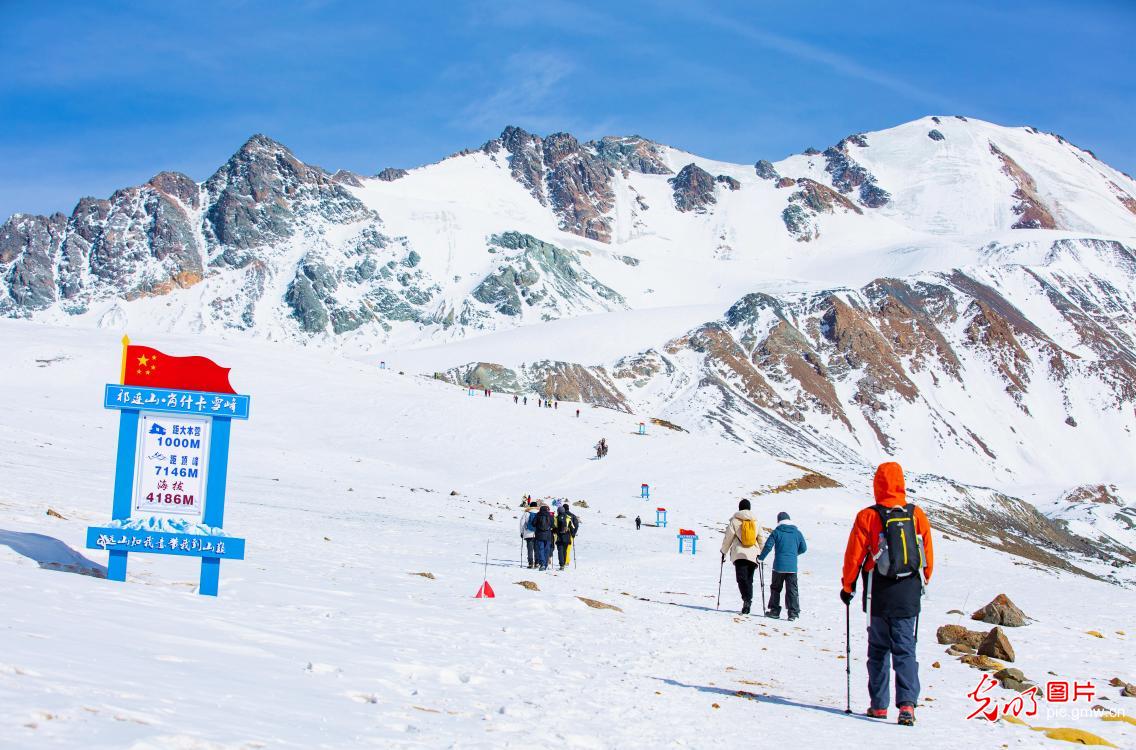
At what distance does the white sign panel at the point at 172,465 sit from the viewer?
12.0 meters

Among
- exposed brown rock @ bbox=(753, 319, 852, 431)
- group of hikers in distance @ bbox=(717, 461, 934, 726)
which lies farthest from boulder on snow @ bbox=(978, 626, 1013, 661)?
exposed brown rock @ bbox=(753, 319, 852, 431)

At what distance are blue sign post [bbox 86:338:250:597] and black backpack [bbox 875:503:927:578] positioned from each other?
22.9 ft

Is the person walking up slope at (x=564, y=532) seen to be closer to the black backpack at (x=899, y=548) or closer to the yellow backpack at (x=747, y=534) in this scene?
the yellow backpack at (x=747, y=534)

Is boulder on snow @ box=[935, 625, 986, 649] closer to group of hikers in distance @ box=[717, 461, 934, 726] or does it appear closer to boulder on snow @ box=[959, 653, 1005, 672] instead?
boulder on snow @ box=[959, 653, 1005, 672]

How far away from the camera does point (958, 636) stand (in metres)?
14.7

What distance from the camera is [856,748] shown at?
325 inches

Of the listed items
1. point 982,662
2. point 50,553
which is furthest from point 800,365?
point 50,553

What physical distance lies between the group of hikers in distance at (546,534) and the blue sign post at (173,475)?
32.3 ft

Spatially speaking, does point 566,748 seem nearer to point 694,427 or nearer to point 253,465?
point 253,465

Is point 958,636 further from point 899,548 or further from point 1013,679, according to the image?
point 899,548

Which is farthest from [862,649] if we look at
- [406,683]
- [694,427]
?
[694,427]

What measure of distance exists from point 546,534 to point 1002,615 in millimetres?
8608

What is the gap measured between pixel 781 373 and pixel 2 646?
17506 cm

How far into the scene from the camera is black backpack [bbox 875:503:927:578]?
9617 millimetres
